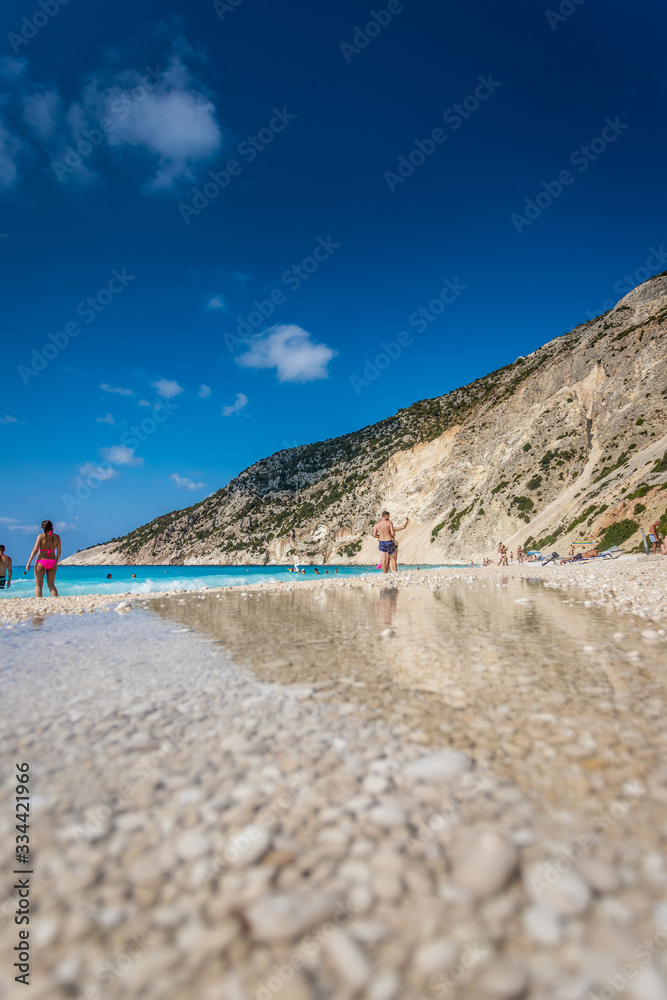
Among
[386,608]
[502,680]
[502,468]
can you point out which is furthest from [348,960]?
[502,468]

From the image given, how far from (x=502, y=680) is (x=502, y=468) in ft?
215

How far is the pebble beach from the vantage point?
1632 millimetres

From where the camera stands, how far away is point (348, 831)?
7.91 feet

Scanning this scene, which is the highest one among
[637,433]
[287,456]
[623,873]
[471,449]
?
[287,456]

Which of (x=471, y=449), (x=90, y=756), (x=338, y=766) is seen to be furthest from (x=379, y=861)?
(x=471, y=449)

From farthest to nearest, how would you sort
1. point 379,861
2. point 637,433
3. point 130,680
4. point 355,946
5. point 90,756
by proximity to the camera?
point 637,433, point 130,680, point 90,756, point 379,861, point 355,946

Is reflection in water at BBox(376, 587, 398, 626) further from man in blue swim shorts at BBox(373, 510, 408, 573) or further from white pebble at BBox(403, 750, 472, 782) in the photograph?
man in blue swim shorts at BBox(373, 510, 408, 573)

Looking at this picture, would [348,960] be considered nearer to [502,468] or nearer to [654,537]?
[654,537]

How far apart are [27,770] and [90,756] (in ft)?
1.28

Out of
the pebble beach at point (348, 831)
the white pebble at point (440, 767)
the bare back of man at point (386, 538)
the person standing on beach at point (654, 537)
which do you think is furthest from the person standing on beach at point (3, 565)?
the person standing on beach at point (654, 537)

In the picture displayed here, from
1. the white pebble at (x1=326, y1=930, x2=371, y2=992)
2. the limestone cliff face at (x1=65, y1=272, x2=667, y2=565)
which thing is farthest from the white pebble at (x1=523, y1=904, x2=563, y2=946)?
the limestone cliff face at (x1=65, y1=272, x2=667, y2=565)

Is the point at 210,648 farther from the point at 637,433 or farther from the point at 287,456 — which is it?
the point at 287,456

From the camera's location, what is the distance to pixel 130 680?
5.50m

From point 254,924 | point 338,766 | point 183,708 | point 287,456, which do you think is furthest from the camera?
point 287,456
